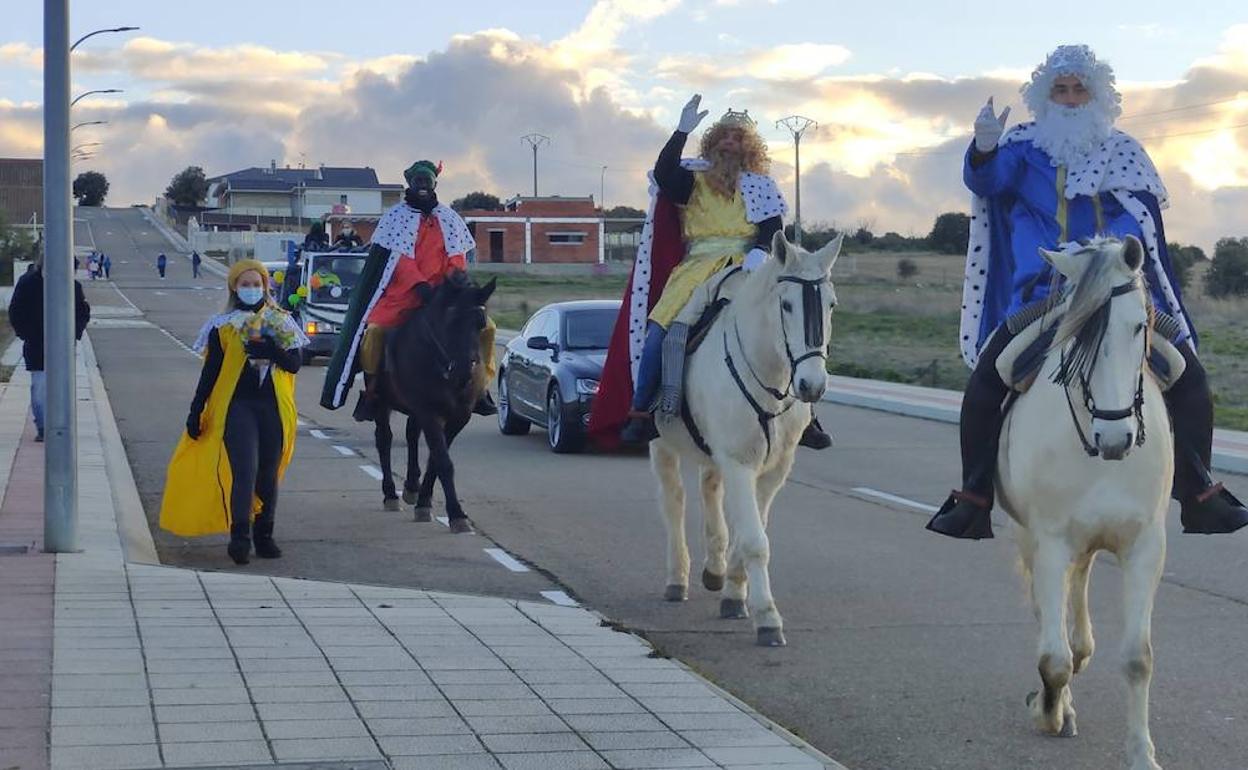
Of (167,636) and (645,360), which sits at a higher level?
(645,360)

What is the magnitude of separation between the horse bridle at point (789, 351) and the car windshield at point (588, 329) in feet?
33.4

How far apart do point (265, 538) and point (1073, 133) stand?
20.7 ft

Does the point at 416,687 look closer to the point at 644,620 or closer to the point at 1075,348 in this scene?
the point at 644,620

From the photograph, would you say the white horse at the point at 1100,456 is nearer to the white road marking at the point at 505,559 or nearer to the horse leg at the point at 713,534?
the horse leg at the point at 713,534

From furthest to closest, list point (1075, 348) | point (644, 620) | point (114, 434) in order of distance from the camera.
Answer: point (114, 434)
point (644, 620)
point (1075, 348)

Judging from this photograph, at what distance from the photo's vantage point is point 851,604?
977 centimetres

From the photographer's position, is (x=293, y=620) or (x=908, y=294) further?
(x=908, y=294)

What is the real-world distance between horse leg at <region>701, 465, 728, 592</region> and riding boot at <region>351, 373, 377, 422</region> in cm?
464

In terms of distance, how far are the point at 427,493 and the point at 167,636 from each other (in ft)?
17.4

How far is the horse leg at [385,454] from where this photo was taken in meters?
13.9

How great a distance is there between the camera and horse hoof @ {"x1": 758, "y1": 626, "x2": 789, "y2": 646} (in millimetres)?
8547

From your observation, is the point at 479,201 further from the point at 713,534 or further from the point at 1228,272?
the point at 713,534

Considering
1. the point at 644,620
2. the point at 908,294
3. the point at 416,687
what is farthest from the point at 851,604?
the point at 908,294

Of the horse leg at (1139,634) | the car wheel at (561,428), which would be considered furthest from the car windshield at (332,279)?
the horse leg at (1139,634)
